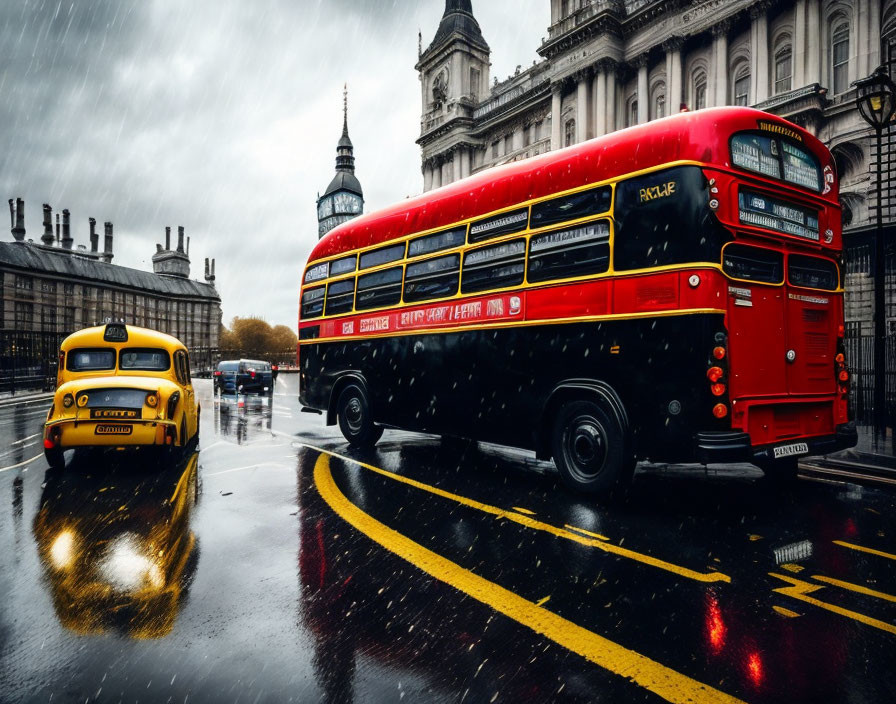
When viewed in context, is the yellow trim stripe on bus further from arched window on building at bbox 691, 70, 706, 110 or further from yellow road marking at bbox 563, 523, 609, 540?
arched window on building at bbox 691, 70, 706, 110

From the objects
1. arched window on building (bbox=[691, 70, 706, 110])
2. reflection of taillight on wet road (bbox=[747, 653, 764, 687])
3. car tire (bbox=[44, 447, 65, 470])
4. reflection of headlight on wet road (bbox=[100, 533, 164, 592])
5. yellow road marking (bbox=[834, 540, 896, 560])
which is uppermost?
arched window on building (bbox=[691, 70, 706, 110])

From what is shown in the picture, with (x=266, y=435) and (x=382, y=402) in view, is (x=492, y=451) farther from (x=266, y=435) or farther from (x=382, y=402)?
(x=266, y=435)

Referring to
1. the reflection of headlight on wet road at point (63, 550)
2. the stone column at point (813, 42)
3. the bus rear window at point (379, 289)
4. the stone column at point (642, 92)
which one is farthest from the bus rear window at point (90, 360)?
the stone column at point (642, 92)

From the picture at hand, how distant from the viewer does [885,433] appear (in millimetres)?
10352

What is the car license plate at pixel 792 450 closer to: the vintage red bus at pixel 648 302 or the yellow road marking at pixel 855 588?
the vintage red bus at pixel 648 302

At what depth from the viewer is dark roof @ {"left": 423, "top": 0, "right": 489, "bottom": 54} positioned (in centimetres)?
6069

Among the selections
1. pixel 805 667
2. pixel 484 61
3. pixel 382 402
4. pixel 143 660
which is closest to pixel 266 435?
pixel 382 402

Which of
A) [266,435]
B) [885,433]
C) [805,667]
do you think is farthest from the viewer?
[266,435]

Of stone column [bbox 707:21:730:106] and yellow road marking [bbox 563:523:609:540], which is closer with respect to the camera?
yellow road marking [bbox 563:523:609:540]

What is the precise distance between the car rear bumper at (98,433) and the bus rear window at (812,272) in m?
7.60

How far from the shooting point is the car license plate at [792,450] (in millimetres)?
5374

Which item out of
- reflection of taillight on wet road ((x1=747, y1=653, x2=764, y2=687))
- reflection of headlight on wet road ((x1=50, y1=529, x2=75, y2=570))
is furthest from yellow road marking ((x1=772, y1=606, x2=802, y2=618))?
reflection of headlight on wet road ((x1=50, y1=529, x2=75, y2=570))

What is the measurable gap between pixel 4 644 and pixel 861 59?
37075 millimetres

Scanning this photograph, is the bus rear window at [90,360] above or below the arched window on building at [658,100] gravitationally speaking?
below
